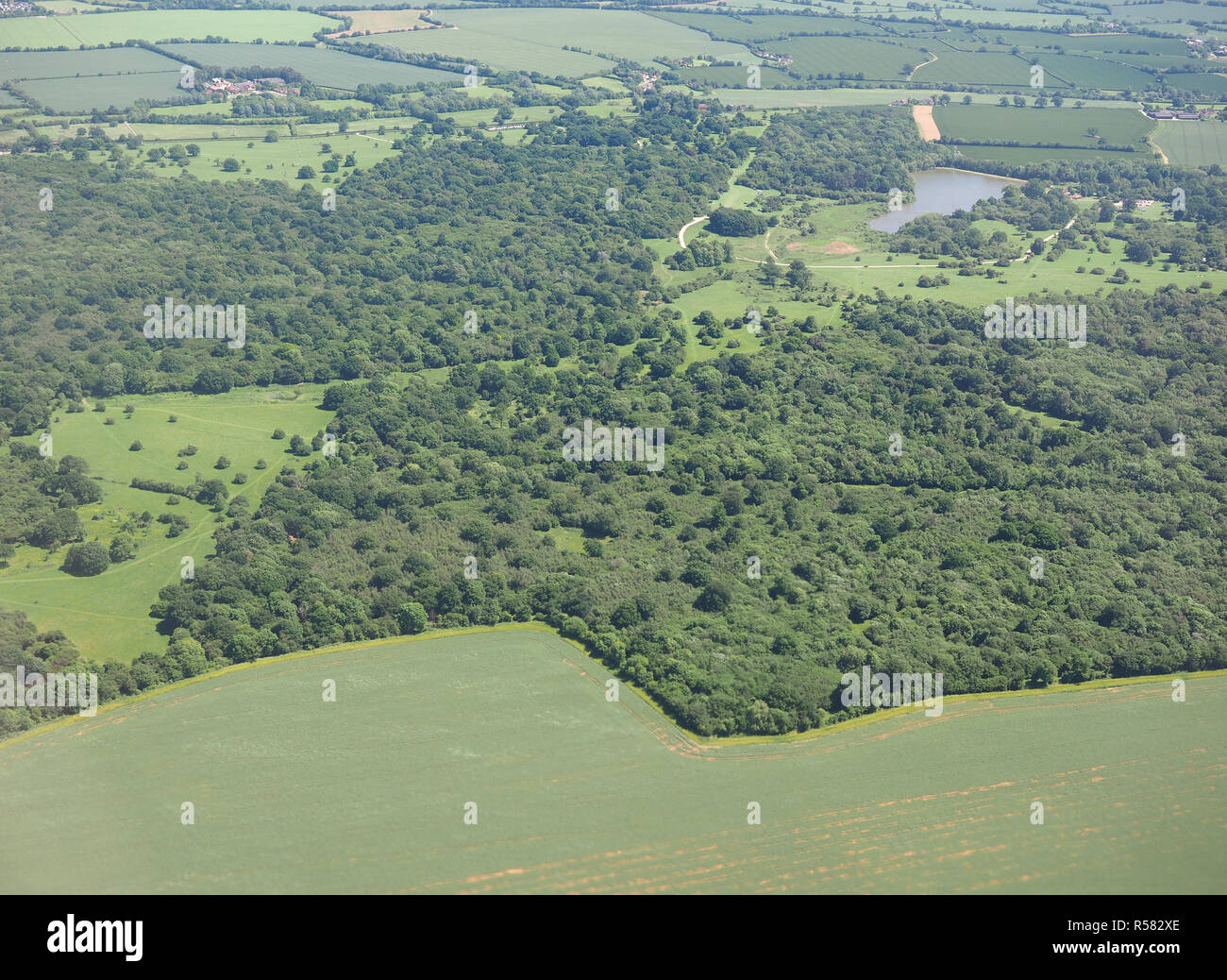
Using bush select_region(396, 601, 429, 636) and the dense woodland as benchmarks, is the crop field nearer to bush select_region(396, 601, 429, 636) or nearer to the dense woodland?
the dense woodland

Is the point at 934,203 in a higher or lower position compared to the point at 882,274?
higher

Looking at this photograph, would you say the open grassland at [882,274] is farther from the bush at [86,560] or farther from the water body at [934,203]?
the bush at [86,560]

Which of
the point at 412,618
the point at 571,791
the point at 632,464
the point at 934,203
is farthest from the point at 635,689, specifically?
the point at 934,203

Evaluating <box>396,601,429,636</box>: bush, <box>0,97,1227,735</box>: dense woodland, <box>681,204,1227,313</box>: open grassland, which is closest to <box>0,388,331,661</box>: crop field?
<box>0,97,1227,735</box>: dense woodland

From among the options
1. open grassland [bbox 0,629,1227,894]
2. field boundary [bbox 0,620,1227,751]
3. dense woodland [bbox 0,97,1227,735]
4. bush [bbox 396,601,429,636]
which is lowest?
open grassland [bbox 0,629,1227,894]

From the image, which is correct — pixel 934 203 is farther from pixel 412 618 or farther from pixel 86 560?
pixel 86 560

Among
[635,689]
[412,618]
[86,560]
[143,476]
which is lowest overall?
[635,689]
